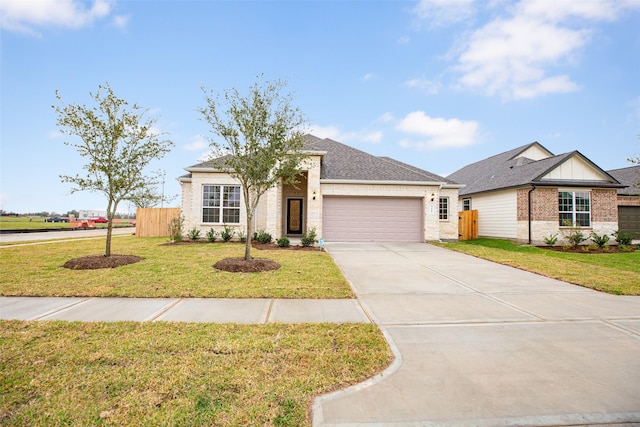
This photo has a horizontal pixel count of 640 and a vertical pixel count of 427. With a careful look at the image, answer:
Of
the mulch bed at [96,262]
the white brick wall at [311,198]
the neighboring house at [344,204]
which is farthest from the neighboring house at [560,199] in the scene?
the mulch bed at [96,262]

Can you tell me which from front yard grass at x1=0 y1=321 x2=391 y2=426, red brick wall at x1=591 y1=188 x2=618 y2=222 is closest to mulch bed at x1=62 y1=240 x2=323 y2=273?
front yard grass at x1=0 y1=321 x2=391 y2=426

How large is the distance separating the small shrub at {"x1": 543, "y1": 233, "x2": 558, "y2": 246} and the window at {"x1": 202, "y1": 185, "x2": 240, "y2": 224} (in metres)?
16.2

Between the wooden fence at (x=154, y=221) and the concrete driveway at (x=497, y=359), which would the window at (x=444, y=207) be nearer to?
the concrete driveway at (x=497, y=359)

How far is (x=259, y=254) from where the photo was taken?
11195mm

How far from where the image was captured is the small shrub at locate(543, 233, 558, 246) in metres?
15.2

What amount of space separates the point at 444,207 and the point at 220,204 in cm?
1267

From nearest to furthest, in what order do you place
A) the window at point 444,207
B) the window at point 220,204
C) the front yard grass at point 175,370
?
the front yard grass at point 175,370
the window at point 220,204
the window at point 444,207

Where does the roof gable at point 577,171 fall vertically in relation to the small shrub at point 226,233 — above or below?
above

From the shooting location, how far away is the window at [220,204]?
15.6 metres

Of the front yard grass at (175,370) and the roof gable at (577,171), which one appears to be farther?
the roof gable at (577,171)

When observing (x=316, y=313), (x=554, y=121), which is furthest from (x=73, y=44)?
(x=554, y=121)

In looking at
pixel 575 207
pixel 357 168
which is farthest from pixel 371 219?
pixel 575 207

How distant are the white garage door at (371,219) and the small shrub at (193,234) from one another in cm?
654

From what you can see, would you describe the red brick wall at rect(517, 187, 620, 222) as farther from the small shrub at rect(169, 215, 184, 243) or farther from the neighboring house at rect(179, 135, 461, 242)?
the small shrub at rect(169, 215, 184, 243)
